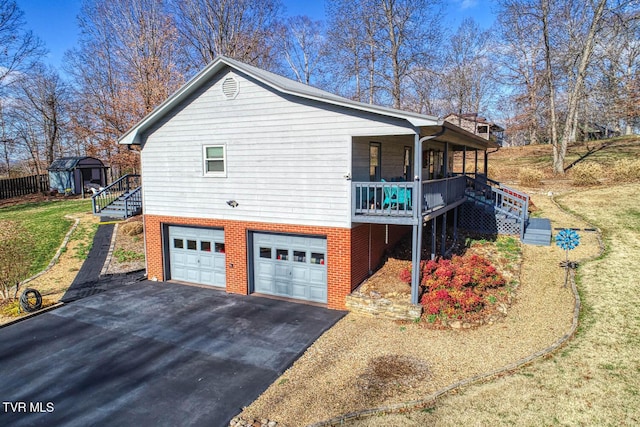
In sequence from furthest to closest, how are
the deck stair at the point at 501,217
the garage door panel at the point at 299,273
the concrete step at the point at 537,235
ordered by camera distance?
1. the deck stair at the point at 501,217
2. the concrete step at the point at 537,235
3. the garage door panel at the point at 299,273

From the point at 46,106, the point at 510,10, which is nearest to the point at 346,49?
the point at 510,10

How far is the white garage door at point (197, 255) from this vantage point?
46.8 ft

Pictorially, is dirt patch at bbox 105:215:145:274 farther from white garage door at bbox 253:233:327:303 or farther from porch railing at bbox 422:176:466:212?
porch railing at bbox 422:176:466:212

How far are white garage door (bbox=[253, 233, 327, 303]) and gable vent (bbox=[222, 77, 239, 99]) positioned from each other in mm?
4776

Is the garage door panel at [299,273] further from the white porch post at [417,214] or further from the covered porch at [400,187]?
the white porch post at [417,214]

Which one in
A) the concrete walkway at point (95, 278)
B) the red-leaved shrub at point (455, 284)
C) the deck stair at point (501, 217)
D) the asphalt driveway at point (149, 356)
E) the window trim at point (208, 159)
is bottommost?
the asphalt driveway at point (149, 356)

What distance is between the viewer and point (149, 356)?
9.19 metres

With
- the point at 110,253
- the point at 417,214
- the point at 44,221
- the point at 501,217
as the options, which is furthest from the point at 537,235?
the point at 44,221

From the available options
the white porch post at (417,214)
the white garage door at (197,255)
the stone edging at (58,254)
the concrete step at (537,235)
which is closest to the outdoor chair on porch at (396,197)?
the white porch post at (417,214)

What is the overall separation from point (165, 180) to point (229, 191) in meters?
2.94

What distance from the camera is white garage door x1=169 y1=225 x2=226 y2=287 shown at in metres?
14.3

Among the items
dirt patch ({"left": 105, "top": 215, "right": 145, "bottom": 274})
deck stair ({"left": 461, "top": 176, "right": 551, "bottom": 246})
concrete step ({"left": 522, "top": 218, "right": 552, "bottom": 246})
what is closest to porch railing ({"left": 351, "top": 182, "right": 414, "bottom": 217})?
deck stair ({"left": 461, "top": 176, "right": 551, "bottom": 246})

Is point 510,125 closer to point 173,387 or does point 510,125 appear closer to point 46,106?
point 173,387

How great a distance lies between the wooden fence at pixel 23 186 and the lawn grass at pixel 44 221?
4.97 m
